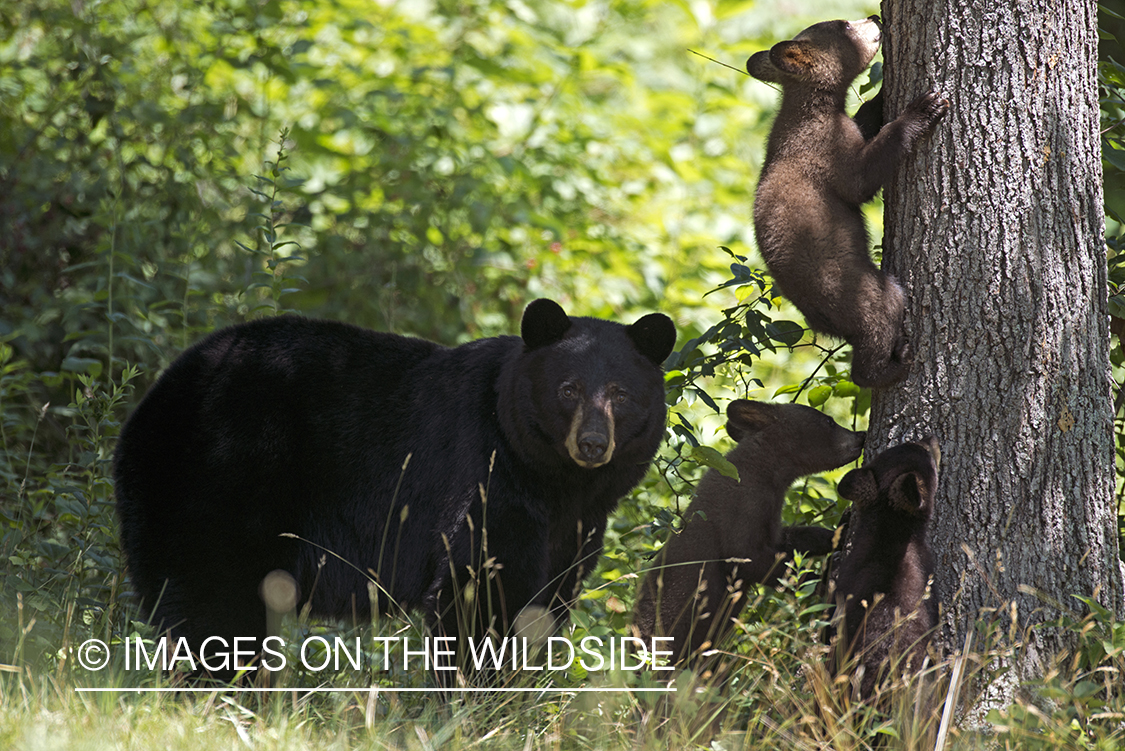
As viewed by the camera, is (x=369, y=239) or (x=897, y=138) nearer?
(x=897, y=138)

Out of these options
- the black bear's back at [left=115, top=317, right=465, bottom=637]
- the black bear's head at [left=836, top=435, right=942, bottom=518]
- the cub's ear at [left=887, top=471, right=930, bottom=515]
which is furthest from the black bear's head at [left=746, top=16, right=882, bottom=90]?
the black bear's back at [left=115, top=317, right=465, bottom=637]

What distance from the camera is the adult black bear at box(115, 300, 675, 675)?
3.61 meters

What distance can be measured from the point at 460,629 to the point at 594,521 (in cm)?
66

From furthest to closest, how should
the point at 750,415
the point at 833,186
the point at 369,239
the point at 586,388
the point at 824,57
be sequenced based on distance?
the point at 369,239
the point at 750,415
the point at 824,57
the point at 833,186
the point at 586,388

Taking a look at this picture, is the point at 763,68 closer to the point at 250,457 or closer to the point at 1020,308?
the point at 1020,308

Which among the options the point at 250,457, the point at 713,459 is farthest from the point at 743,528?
the point at 250,457

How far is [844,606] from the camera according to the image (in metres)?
3.36

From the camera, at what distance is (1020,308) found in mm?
3361

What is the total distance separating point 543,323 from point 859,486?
1269mm

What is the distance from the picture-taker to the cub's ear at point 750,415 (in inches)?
174

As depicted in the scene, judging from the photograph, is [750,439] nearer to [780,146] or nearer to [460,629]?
[780,146]

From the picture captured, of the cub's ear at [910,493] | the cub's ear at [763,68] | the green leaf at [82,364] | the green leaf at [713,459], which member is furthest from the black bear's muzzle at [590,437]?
the green leaf at [82,364]

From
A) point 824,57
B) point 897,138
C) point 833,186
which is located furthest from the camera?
point 824,57

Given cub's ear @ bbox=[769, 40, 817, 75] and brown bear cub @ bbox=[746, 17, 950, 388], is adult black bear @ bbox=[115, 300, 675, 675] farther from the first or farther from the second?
cub's ear @ bbox=[769, 40, 817, 75]
